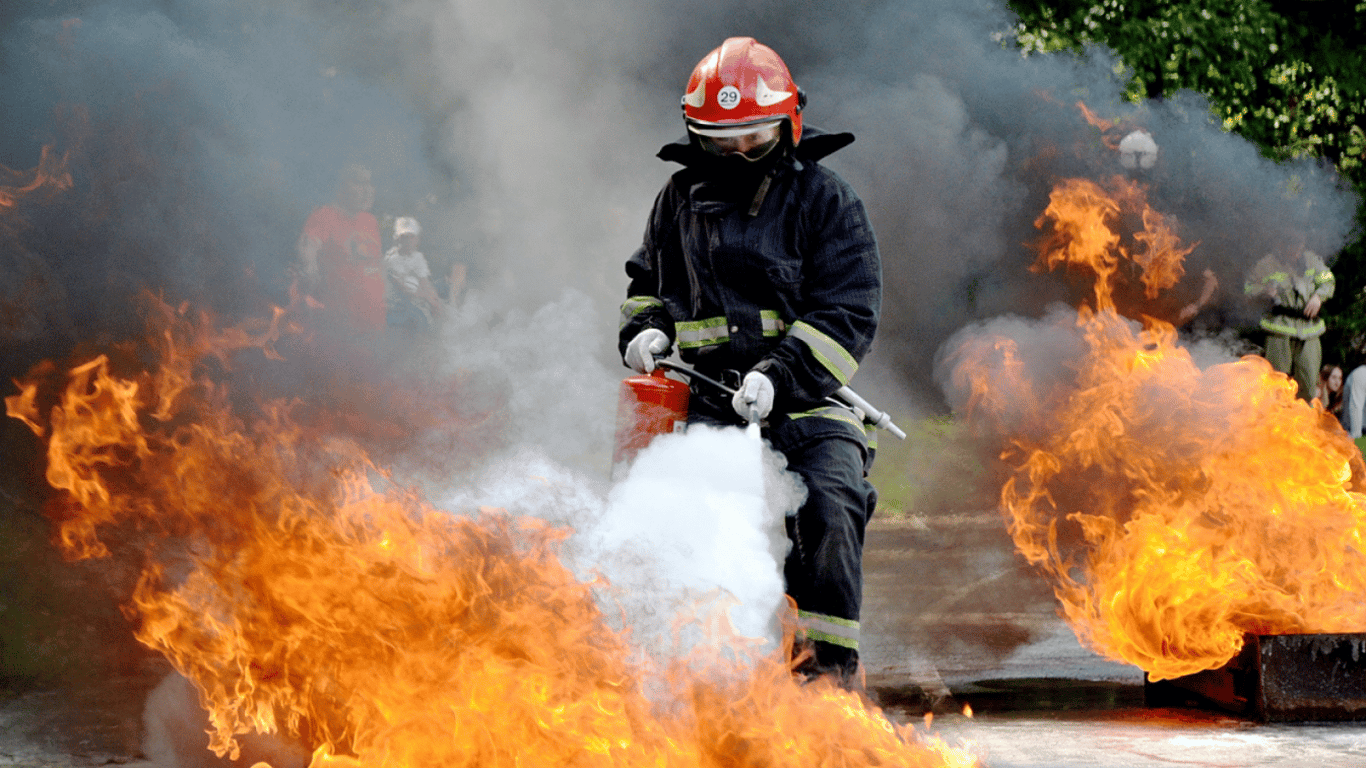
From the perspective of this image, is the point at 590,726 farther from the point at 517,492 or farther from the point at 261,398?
the point at 261,398

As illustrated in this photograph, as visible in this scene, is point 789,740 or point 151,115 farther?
point 151,115

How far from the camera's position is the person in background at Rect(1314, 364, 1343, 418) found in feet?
36.7

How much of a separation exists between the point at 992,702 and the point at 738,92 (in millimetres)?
2800

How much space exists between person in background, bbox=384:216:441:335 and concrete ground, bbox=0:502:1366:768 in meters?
3.14

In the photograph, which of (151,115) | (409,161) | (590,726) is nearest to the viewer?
(590,726)

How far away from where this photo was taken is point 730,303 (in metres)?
3.62

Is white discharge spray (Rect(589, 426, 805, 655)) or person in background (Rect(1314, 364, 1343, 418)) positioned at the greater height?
person in background (Rect(1314, 364, 1343, 418))

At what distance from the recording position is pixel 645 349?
12.0ft

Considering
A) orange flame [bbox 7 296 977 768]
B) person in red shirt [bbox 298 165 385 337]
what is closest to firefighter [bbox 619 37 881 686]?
orange flame [bbox 7 296 977 768]

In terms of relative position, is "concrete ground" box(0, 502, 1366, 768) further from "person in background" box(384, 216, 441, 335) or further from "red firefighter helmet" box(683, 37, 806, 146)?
"person in background" box(384, 216, 441, 335)

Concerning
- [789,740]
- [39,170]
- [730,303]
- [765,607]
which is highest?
[39,170]

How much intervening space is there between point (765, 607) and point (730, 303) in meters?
0.92

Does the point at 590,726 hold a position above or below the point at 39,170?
below

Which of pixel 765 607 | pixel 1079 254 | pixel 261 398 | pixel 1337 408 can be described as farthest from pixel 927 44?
pixel 765 607
